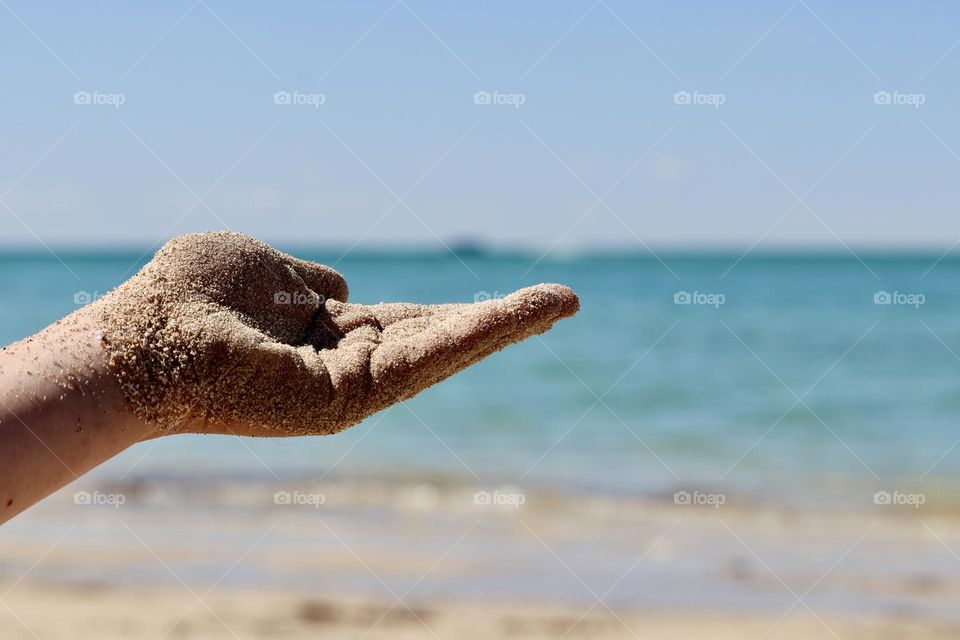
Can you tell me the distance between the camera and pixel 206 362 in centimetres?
212

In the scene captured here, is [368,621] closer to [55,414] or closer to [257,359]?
[257,359]

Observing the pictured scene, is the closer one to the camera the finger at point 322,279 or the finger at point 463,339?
the finger at point 463,339

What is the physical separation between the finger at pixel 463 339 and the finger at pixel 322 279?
0.45 metres

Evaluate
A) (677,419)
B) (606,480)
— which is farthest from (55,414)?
(677,419)

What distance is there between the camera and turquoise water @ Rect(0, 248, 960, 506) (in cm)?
805

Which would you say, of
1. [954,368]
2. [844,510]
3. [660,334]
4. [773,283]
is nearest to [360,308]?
[844,510]

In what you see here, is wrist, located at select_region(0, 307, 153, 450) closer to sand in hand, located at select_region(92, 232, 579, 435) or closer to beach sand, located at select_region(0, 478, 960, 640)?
sand in hand, located at select_region(92, 232, 579, 435)

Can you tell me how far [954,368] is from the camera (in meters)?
13.8

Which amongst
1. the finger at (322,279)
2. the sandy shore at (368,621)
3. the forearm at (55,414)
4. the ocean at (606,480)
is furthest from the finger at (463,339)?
the sandy shore at (368,621)

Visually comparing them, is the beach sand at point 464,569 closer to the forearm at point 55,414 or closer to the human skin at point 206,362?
the human skin at point 206,362

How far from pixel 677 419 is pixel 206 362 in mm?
8879

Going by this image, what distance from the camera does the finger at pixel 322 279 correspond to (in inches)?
99.0

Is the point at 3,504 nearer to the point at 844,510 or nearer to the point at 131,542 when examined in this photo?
the point at 131,542

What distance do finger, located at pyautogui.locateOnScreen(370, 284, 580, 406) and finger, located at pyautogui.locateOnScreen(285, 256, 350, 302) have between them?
17.9 inches
